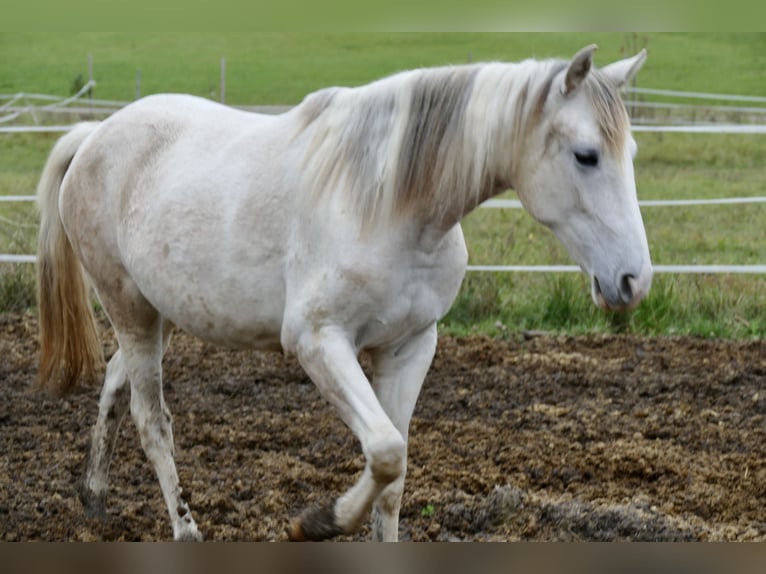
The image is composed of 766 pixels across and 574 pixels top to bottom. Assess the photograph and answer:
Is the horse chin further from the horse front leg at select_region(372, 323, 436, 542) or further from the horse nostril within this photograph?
the horse front leg at select_region(372, 323, 436, 542)

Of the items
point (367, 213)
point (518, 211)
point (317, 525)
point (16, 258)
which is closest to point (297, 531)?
point (317, 525)

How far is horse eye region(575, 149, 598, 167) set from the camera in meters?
2.68

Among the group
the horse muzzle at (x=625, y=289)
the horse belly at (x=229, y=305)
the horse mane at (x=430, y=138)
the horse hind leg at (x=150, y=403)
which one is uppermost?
the horse mane at (x=430, y=138)

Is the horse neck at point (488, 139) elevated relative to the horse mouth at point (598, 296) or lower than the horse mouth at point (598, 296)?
elevated

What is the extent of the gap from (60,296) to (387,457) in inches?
71.0

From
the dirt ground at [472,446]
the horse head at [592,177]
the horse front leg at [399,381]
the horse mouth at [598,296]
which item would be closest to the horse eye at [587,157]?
the horse head at [592,177]

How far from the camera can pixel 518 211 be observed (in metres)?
9.59

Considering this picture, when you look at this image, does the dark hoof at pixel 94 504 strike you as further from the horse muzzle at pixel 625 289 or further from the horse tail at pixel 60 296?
the horse muzzle at pixel 625 289

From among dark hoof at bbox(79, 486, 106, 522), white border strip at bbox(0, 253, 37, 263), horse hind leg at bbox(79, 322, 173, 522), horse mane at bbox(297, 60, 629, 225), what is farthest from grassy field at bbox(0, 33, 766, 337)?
horse mane at bbox(297, 60, 629, 225)

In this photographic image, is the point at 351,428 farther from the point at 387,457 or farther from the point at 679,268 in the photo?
the point at 679,268

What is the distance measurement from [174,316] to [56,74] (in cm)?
1084

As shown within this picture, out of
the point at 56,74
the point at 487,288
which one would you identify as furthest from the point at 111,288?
the point at 56,74

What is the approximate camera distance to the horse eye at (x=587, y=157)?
2.68m

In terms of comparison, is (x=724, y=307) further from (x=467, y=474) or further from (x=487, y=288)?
(x=467, y=474)
